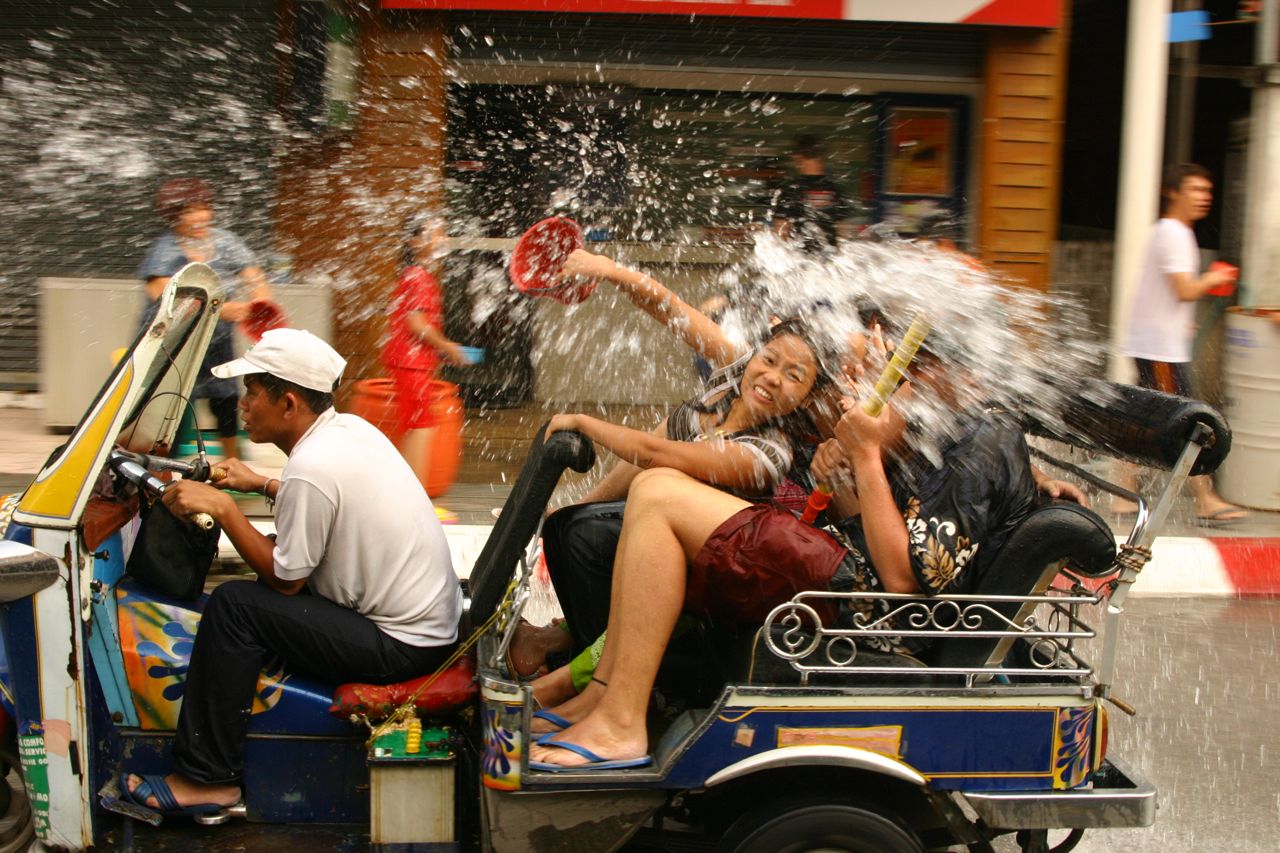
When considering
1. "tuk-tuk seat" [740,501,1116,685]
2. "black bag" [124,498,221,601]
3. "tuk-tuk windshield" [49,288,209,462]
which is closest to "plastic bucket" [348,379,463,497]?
"tuk-tuk windshield" [49,288,209,462]

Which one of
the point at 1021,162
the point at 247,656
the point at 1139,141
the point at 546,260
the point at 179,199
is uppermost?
the point at 1139,141

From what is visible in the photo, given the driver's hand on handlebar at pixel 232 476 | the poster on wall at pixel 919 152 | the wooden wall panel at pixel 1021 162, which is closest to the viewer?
the driver's hand on handlebar at pixel 232 476

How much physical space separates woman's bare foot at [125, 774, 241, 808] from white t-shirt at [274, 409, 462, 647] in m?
0.54

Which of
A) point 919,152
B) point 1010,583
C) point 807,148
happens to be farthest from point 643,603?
point 919,152

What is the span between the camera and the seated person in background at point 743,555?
3.18 meters

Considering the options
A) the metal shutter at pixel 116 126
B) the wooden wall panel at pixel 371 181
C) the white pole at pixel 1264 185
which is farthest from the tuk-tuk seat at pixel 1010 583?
the metal shutter at pixel 116 126

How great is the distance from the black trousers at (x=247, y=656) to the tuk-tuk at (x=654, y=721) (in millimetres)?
61

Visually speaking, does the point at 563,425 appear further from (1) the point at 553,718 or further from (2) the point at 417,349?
(2) the point at 417,349

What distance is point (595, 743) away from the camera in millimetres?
3176

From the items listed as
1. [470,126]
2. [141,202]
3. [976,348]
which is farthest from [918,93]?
[976,348]

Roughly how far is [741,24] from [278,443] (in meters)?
6.32

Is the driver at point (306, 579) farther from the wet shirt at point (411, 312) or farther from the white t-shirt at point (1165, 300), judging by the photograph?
the white t-shirt at point (1165, 300)

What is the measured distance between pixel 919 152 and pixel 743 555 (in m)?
7.27

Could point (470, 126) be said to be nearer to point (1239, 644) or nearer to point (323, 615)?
point (1239, 644)
